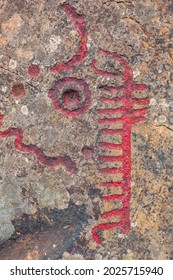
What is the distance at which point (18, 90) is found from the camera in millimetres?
1959

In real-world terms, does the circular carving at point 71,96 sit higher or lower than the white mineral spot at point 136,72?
lower

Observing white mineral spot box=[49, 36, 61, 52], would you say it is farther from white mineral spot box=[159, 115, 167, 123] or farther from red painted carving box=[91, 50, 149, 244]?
white mineral spot box=[159, 115, 167, 123]

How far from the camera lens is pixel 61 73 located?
1.94 meters

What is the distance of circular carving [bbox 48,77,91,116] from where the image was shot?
6.37ft

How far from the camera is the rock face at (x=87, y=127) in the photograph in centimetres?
192

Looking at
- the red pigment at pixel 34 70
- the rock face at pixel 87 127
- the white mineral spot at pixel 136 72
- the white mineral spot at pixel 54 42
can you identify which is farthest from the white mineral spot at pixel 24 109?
the white mineral spot at pixel 136 72

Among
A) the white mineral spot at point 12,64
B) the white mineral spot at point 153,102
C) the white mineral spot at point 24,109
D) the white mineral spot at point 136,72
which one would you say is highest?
the white mineral spot at point 12,64

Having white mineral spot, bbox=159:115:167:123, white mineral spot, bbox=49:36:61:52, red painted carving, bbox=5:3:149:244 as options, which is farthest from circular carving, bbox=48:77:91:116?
white mineral spot, bbox=159:115:167:123

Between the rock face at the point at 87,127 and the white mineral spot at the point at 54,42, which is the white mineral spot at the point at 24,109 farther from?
the white mineral spot at the point at 54,42

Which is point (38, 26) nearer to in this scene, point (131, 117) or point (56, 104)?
point (56, 104)

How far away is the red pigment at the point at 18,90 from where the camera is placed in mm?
1956

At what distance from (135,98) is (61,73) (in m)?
0.26

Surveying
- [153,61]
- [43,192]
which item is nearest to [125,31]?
[153,61]

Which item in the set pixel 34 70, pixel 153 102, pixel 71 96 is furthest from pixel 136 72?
pixel 34 70
